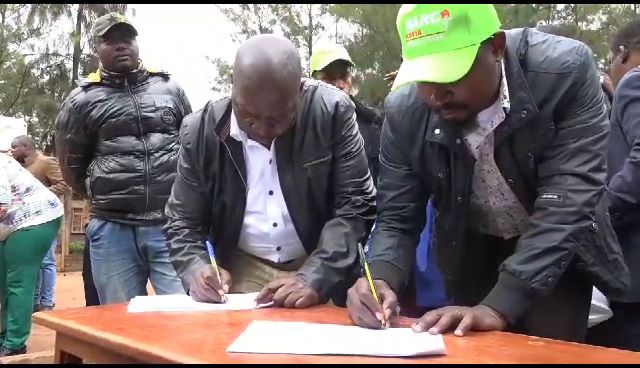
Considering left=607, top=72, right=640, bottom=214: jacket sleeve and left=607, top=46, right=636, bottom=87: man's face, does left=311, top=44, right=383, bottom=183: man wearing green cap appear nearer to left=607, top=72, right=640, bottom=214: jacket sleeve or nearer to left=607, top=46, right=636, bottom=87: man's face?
left=607, top=46, right=636, bottom=87: man's face

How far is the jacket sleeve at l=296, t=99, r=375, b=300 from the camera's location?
8.37 feet

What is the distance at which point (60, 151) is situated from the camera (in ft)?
13.7

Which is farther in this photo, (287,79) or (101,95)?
(101,95)

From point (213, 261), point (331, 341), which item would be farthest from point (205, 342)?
point (213, 261)

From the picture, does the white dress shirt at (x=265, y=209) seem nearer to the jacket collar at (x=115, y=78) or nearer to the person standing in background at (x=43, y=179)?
the jacket collar at (x=115, y=78)

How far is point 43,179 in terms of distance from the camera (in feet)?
22.2

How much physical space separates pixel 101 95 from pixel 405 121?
215 centimetres

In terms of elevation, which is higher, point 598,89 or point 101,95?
point 598,89

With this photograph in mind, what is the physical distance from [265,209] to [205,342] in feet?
3.12

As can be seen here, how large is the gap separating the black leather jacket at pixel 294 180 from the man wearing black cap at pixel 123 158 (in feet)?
4.35

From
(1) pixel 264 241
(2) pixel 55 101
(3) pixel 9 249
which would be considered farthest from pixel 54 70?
(1) pixel 264 241

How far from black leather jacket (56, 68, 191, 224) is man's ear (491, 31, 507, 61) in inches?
88.6

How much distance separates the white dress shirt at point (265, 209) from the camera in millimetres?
2646

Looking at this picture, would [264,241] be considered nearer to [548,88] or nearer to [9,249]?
[548,88]
